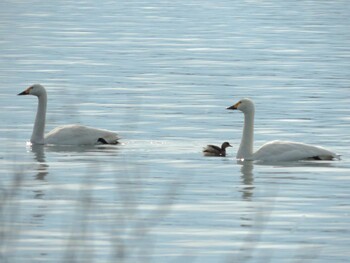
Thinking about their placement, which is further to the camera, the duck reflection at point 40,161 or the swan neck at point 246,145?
the swan neck at point 246,145

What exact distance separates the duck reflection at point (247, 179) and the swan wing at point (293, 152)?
0.29 m

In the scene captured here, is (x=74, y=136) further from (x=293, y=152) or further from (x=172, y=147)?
(x=293, y=152)

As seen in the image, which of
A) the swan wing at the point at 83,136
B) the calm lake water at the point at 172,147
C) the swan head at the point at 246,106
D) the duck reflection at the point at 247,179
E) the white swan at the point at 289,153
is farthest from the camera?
the swan wing at the point at 83,136

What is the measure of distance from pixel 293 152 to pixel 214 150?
3.56 feet

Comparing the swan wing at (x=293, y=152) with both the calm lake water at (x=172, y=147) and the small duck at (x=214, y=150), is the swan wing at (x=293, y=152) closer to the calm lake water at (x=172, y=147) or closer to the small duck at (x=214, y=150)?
the calm lake water at (x=172, y=147)

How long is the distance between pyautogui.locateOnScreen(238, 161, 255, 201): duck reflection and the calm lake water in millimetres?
23

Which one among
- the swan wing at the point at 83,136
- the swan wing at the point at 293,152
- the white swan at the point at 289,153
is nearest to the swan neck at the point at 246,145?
the white swan at the point at 289,153

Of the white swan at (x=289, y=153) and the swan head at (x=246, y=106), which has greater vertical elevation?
the swan head at (x=246, y=106)

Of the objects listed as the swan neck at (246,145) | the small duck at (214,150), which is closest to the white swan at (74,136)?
the small duck at (214,150)

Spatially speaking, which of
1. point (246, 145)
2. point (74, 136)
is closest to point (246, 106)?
point (246, 145)

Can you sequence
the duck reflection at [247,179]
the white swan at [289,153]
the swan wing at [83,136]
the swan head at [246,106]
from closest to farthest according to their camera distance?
the duck reflection at [247,179] < the white swan at [289,153] < the swan head at [246,106] < the swan wing at [83,136]

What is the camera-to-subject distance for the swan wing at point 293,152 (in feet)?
56.2

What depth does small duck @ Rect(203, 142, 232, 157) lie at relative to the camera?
17.5 meters

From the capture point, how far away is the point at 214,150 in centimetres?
1759
